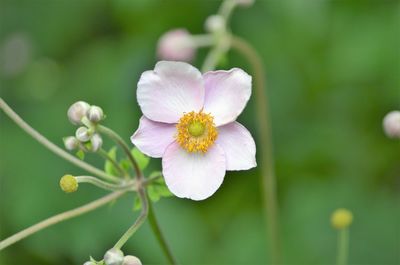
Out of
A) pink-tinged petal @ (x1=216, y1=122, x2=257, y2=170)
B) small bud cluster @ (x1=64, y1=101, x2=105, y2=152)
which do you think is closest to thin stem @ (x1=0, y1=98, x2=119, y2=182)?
small bud cluster @ (x1=64, y1=101, x2=105, y2=152)

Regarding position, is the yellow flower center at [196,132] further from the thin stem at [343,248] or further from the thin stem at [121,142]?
the thin stem at [343,248]

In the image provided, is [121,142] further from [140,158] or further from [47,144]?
[140,158]

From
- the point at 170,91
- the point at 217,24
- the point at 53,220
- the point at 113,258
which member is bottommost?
the point at 113,258

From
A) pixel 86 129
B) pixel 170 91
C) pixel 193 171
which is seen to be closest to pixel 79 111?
pixel 86 129

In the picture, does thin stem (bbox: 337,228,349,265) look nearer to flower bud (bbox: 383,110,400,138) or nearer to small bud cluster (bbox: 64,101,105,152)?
flower bud (bbox: 383,110,400,138)

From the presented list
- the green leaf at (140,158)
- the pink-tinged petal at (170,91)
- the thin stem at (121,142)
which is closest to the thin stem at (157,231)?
the thin stem at (121,142)

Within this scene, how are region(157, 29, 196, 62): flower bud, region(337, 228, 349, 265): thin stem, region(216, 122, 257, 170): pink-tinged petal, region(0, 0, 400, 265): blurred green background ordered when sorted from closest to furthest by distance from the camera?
region(216, 122, 257, 170): pink-tinged petal < region(337, 228, 349, 265): thin stem < region(157, 29, 196, 62): flower bud < region(0, 0, 400, 265): blurred green background
